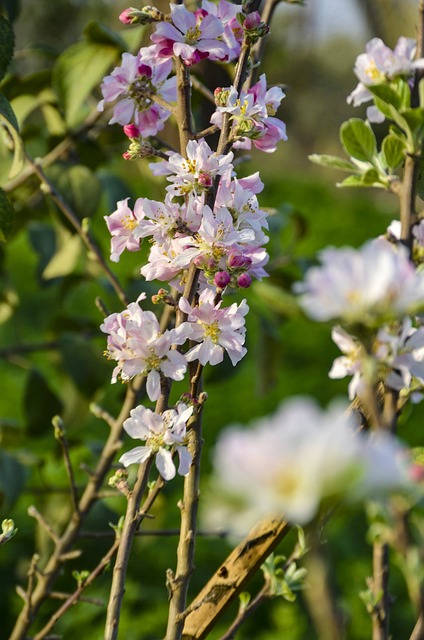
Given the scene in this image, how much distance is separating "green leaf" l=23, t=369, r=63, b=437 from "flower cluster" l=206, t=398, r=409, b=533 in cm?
92

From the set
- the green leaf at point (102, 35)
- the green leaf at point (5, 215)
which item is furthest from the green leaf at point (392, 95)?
the green leaf at point (102, 35)

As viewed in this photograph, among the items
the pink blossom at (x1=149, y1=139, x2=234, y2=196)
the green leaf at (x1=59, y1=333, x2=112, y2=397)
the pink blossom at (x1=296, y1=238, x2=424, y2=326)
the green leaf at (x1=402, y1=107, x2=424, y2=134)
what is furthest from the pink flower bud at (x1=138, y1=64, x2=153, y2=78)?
the green leaf at (x1=59, y1=333, x2=112, y2=397)

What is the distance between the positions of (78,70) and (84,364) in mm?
368

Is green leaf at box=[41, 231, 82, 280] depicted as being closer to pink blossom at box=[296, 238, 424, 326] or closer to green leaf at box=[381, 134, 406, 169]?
green leaf at box=[381, 134, 406, 169]

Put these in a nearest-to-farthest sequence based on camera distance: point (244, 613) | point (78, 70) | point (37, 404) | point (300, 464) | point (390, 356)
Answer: point (300, 464) < point (390, 356) < point (244, 613) < point (78, 70) < point (37, 404)

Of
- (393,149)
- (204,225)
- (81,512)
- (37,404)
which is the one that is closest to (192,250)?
(204,225)

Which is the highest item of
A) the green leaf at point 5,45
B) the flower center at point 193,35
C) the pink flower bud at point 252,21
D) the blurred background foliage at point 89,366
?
the pink flower bud at point 252,21

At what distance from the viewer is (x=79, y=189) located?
1.02 metres

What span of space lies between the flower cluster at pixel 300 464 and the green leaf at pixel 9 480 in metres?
0.73

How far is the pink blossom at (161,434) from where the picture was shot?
1.57 ft

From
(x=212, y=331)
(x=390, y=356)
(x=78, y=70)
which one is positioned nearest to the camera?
(x=390, y=356)

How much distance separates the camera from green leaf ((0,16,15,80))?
0.67m

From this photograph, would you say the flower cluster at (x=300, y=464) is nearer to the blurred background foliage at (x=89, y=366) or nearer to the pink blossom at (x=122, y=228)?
the blurred background foliage at (x=89, y=366)

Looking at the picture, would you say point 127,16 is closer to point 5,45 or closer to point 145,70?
point 145,70
